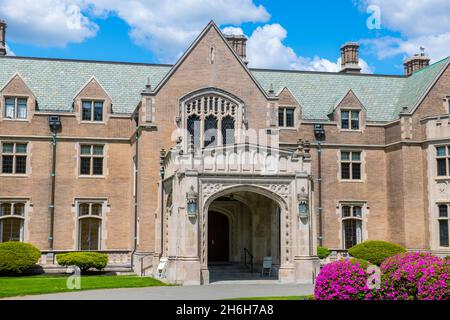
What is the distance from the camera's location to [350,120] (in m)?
37.8

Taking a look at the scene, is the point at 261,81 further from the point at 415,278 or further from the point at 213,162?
the point at 415,278

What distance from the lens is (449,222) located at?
34250 millimetres

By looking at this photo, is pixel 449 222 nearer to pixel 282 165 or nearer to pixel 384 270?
pixel 282 165

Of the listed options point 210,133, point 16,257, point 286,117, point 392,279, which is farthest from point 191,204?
point 286,117

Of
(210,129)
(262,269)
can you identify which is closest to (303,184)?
(262,269)

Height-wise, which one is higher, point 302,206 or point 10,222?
point 302,206

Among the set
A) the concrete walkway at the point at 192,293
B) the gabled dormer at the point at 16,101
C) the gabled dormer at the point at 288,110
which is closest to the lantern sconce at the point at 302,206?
the concrete walkway at the point at 192,293

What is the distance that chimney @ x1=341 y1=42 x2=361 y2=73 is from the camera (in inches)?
1762

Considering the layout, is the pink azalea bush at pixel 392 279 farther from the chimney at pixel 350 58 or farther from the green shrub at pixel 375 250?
the chimney at pixel 350 58

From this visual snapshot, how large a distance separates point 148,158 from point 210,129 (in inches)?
139

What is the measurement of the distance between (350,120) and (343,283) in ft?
72.2

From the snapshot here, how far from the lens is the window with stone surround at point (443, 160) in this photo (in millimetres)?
34625

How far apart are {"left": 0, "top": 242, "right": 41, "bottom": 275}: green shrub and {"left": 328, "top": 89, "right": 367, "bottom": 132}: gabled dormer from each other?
18.1 m

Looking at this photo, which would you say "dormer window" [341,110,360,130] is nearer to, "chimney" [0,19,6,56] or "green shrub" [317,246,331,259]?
"green shrub" [317,246,331,259]
